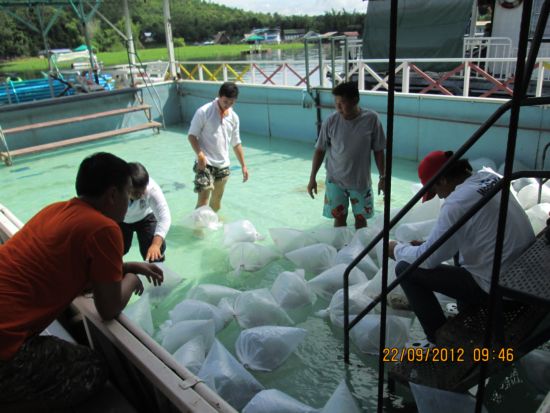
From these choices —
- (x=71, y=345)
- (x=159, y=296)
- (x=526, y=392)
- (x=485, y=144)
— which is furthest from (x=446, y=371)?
(x=485, y=144)

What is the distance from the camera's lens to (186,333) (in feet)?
8.35

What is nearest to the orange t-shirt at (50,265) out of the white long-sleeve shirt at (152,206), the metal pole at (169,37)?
the white long-sleeve shirt at (152,206)

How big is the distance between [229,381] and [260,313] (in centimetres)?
72

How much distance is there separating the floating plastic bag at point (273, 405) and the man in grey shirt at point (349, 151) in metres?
1.96

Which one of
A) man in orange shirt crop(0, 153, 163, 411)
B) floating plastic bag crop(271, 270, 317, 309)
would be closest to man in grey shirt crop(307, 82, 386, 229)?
floating plastic bag crop(271, 270, 317, 309)

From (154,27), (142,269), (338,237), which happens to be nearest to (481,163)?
(338,237)

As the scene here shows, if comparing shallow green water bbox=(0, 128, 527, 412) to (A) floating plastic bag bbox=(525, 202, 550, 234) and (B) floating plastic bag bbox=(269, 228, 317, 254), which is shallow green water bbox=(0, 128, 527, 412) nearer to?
(B) floating plastic bag bbox=(269, 228, 317, 254)

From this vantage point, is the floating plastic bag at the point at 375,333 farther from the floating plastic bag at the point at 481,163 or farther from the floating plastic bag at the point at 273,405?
the floating plastic bag at the point at 481,163

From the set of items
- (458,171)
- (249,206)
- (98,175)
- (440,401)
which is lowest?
(249,206)

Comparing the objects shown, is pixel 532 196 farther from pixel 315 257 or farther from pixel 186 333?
pixel 186 333

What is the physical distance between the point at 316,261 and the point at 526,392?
1.66m

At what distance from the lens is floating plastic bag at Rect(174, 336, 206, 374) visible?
2314 mm

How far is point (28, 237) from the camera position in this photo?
5.23 ft

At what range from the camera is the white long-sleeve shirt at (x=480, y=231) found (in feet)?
6.12
